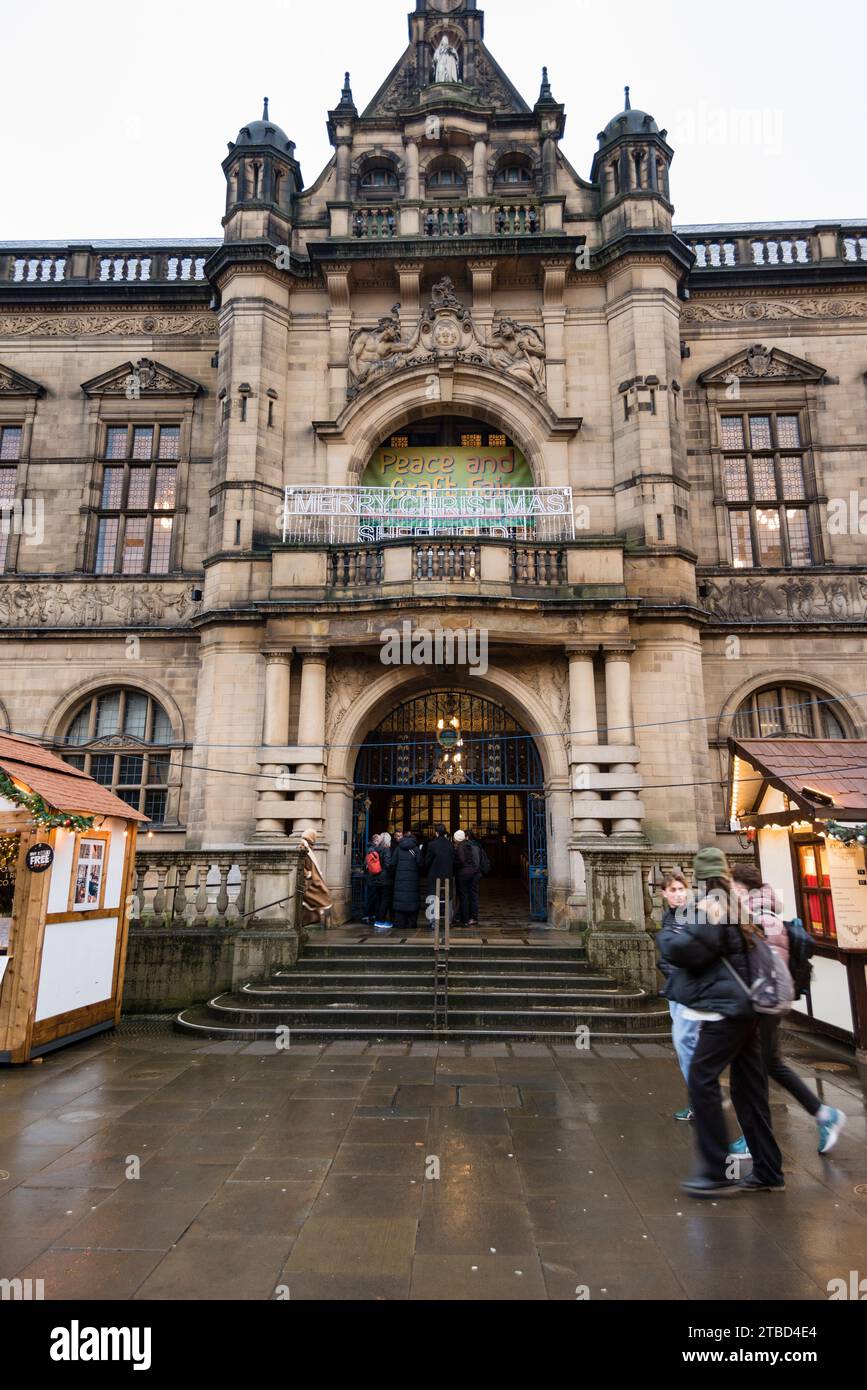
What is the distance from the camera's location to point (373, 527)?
16.2 metres

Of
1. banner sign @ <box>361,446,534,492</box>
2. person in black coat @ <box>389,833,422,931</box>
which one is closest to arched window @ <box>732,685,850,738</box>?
banner sign @ <box>361,446,534,492</box>

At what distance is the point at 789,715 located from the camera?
1619 centimetres

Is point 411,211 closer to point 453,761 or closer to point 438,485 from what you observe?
point 438,485

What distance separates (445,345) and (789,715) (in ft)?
35.6

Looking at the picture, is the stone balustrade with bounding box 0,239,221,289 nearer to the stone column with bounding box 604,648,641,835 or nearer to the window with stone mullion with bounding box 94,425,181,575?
the window with stone mullion with bounding box 94,425,181,575

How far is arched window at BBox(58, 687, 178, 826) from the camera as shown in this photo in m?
16.3

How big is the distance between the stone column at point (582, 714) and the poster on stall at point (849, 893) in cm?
507

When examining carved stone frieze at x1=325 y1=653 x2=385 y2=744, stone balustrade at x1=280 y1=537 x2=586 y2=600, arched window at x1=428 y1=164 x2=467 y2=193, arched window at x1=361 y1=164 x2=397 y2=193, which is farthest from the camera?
arched window at x1=361 y1=164 x2=397 y2=193

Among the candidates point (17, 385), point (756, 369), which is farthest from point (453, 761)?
point (17, 385)

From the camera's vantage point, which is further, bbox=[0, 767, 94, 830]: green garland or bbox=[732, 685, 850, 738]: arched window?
bbox=[732, 685, 850, 738]: arched window

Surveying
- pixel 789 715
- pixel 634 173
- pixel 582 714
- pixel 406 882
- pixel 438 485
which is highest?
pixel 634 173

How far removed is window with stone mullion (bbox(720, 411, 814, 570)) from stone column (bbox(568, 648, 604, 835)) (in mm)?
5294

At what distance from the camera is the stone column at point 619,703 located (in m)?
13.8
